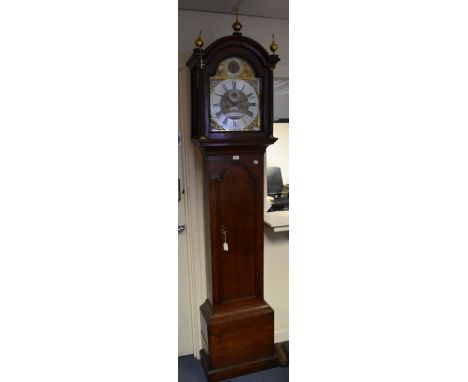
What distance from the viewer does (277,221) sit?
2256 millimetres

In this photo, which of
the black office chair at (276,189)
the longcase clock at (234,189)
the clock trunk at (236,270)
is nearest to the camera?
the longcase clock at (234,189)

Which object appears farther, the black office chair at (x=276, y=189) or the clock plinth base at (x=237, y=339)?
the black office chair at (x=276, y=189)

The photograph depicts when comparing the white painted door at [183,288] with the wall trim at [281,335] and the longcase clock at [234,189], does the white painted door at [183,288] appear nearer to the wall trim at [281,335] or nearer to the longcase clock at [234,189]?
the longcase clock at [234,189]

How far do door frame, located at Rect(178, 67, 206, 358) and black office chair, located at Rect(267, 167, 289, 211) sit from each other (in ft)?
1.57

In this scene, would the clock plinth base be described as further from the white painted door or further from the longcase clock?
the white painted door

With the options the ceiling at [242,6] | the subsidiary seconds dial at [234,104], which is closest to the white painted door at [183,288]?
the subsidiary seconds dial at [234,104]

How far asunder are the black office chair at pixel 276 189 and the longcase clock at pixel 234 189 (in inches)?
15.4

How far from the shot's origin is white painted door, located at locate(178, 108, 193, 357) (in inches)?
86.6

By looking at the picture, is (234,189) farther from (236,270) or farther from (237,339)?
(237,339)

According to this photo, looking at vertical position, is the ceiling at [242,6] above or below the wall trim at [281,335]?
above

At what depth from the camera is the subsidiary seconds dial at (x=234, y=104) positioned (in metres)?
1.94

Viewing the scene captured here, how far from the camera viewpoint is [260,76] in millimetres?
1960

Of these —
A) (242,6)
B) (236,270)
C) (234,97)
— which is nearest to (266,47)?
→ (242,6)

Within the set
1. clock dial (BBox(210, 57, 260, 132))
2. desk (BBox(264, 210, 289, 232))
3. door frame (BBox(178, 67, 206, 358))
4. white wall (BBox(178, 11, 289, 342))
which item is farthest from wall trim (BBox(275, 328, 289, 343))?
clock dial (BBox(210, 57, 260, 132))
